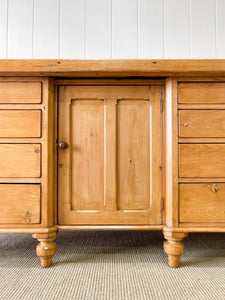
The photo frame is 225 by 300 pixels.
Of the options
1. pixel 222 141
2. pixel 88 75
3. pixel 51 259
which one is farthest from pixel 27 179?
pixel 222 141

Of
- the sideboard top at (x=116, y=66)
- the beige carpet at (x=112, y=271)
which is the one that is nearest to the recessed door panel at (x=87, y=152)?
the sideboard top at (x=116, y=66)

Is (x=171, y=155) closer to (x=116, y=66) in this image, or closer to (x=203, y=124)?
(x=203, y=124)

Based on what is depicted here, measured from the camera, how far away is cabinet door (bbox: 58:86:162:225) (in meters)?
0.90

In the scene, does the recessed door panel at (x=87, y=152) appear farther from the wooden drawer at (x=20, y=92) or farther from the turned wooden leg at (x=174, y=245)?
the turned wooden leg at (x=174, y=245)

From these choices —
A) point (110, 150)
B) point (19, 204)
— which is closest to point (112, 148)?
point (110, 150)

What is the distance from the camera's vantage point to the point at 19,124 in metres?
0.87

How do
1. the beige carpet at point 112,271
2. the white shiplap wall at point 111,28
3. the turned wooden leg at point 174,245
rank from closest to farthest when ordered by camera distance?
the beige carpet at point 112,271 → the turned wooden leg at point 174,245 → the white shiplap wall at point 111,28

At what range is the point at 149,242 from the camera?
1149mm

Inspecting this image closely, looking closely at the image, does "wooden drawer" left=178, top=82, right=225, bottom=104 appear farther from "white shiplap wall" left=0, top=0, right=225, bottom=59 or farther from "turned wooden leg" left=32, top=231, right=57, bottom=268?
"turned wooden leg" left=32, top=231, right=57, bottom=268

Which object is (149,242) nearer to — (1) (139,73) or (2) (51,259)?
(2) (51,259)

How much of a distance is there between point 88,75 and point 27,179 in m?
0.45

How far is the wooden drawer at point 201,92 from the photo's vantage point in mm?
876

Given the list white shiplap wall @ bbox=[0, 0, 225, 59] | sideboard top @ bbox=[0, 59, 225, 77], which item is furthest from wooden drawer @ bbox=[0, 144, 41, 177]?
white shiplap wall @ bbox=[0, 0, 225, 59]

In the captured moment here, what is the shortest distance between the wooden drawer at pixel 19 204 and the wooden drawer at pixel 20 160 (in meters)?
0.05
